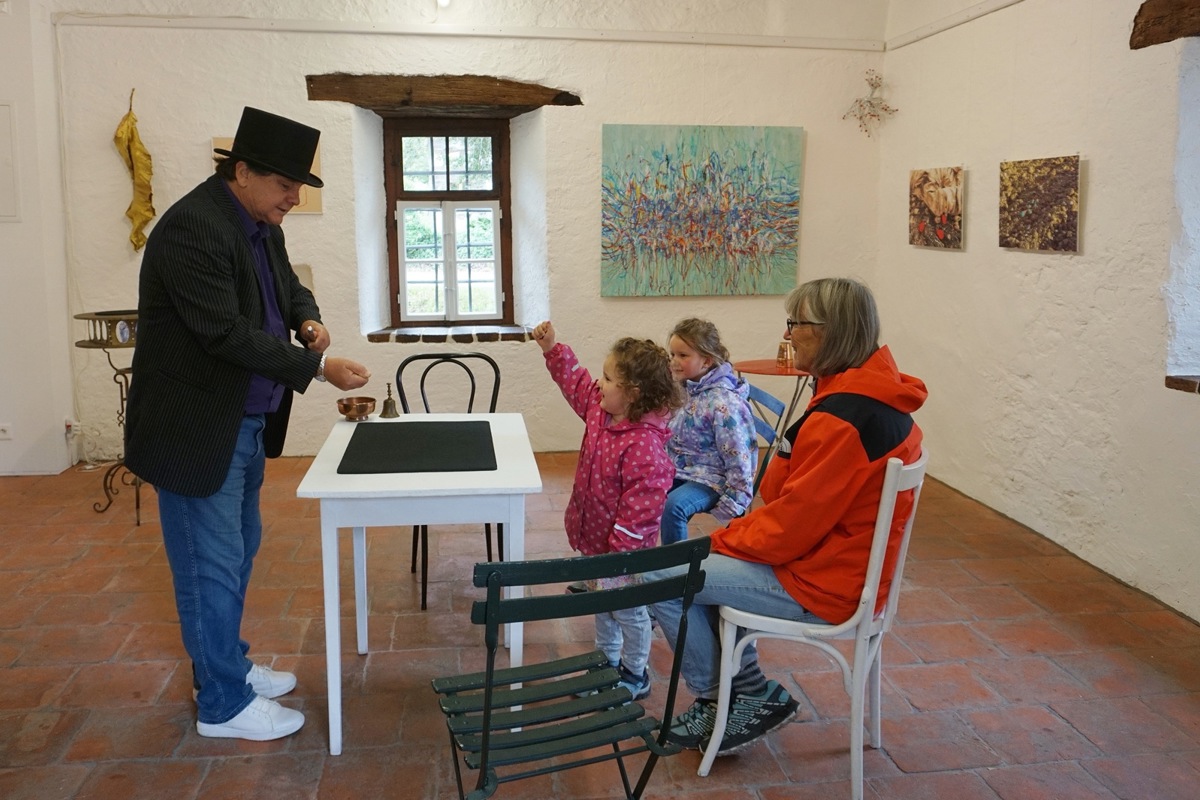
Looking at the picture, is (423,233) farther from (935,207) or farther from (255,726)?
(255,726)

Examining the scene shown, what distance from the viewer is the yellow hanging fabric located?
Result: 5.64 metres

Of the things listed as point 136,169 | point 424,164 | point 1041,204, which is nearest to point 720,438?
point 1041,204

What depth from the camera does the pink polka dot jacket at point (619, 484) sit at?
9.44ft

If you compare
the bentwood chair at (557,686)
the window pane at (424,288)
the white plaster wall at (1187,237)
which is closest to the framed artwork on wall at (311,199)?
the window pane at (424,288)

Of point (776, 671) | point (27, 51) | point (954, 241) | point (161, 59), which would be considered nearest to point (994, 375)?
point (954, 241)

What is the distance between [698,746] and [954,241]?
3553 millimetres

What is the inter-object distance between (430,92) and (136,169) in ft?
5.59

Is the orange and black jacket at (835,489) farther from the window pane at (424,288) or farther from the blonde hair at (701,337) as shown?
the window pane at (424,288)

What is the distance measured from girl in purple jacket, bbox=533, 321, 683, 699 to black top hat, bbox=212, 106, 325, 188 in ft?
3.33

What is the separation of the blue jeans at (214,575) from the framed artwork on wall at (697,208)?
3.63 m

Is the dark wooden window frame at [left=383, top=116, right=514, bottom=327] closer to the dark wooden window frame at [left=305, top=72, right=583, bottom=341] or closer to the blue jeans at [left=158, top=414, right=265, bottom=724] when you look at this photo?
the dark wooden window frame at [left=305, top=72, right=583, bottom=341]

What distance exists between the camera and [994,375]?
511 cm

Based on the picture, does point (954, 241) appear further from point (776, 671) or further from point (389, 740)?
point (389, 740)

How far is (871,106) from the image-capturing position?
20.5ft
